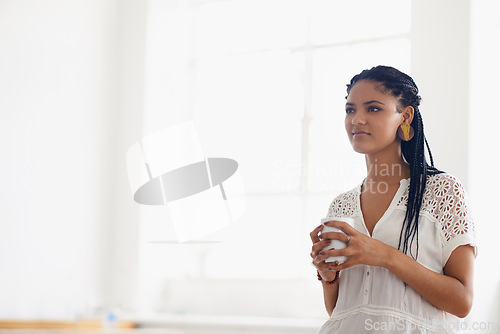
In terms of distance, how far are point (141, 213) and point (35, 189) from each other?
0.72m

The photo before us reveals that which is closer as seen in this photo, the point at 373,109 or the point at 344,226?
the point at 344,226

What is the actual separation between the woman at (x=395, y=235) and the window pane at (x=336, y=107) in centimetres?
221

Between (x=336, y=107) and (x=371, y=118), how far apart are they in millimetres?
2450

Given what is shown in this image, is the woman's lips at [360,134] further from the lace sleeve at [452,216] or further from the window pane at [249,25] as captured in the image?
the window pane at [249,25]

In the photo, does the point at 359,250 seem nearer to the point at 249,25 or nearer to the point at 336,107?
the point at 336,107

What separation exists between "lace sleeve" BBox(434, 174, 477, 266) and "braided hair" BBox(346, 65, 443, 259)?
0.04m

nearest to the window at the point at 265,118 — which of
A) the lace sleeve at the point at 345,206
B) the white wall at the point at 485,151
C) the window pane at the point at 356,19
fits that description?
the window pane at the point at 356,19

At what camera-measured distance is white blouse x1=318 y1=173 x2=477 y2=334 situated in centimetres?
119

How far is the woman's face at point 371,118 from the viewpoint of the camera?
1.29 meters


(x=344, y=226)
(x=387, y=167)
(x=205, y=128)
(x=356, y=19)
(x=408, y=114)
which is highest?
(x=356, y=19)

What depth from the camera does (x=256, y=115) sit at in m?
3.94

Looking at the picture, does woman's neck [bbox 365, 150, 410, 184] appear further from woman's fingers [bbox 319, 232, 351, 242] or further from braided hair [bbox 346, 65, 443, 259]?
woman's fingers [bbox 319, 232, 351, 242]

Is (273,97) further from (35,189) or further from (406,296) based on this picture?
(406,296)

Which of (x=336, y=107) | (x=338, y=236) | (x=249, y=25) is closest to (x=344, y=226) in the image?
(x=338, y=236)
